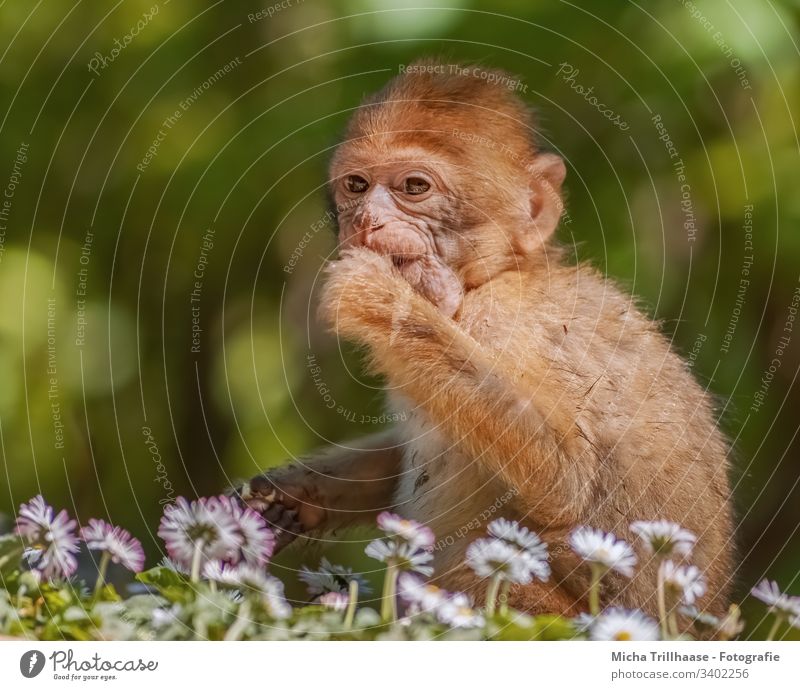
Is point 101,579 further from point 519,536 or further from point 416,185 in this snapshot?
point 416,185

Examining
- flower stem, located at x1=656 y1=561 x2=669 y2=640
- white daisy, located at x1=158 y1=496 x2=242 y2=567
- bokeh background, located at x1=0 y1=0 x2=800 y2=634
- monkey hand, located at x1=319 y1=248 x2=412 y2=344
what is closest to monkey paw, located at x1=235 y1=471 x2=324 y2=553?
bokeh background, located at x1=0 y1=0 x2=800 y2=634

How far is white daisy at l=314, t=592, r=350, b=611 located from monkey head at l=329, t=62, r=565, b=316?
1.45 m

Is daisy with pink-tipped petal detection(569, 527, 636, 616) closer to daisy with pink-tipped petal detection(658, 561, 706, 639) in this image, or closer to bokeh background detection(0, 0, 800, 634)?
daisy with pink-tipped petal detection(658, 561, 706, 639)

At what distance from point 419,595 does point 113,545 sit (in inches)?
46.8

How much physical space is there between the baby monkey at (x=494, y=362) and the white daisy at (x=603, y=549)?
0.11 m

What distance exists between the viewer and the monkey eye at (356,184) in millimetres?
5641

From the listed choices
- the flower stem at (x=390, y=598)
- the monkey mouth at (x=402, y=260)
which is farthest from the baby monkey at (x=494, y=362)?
the flower stem at (x=390, y=598)

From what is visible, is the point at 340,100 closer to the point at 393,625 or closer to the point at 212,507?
the point at 212,507

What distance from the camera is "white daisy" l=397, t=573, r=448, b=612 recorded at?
163 inches

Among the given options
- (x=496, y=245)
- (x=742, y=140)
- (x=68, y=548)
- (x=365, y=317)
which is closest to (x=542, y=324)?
(x=496, y=245)

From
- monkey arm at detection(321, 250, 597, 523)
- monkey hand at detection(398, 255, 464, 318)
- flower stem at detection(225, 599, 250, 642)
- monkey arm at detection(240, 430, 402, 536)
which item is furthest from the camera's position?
monkey arm at detection(240, 430, 402, 536)

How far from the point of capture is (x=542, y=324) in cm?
512

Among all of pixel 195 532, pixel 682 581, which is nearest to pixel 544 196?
pixel 682 581

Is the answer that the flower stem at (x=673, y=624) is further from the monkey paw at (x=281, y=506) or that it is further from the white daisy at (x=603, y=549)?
the monkey paw at (x=281, y=506)
